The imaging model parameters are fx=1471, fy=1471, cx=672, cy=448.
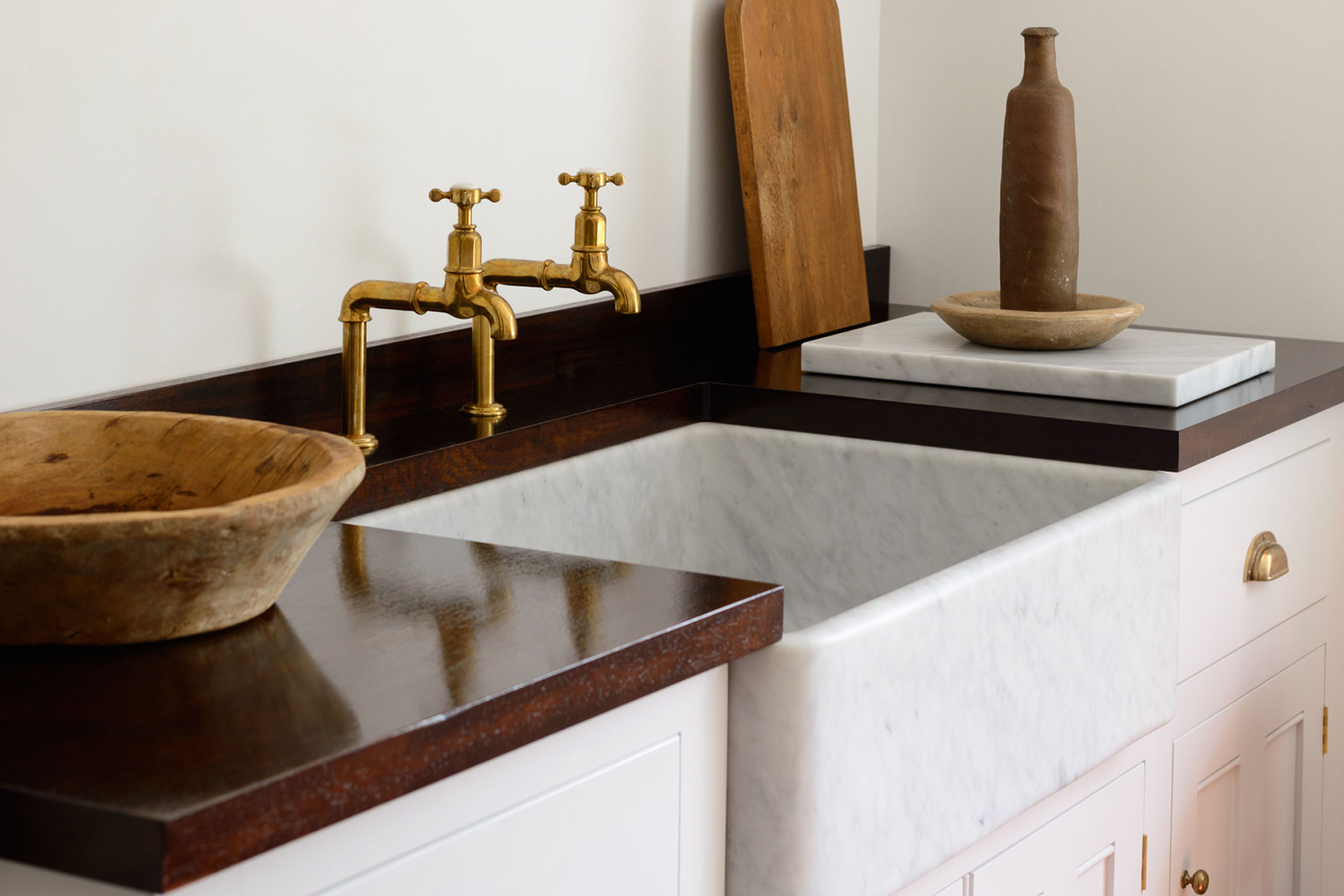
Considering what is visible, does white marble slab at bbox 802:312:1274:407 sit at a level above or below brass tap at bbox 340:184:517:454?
below

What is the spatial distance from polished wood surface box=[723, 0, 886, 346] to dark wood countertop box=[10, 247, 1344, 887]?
271 mm

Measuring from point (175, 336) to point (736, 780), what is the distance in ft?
2.00

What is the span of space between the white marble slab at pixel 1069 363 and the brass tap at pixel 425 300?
19.4 inches

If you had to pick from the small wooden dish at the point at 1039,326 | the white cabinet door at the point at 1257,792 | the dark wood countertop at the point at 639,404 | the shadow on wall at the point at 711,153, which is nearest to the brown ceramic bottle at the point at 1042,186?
the small wooden dish at the point at 1039,326

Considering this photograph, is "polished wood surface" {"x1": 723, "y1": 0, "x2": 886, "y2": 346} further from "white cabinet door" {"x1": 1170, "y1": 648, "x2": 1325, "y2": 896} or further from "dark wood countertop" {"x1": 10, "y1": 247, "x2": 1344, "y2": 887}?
"white cabinet door" {"x1": 1170, "y1": 648, "x2": 1325, "y2": 896}

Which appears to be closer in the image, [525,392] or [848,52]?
[525,392]

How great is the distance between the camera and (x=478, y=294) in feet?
3.98

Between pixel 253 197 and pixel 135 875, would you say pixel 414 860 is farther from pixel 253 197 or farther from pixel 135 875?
pixel 253 197

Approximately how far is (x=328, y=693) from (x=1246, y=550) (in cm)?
110

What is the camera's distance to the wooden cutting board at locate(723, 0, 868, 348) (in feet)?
5.66

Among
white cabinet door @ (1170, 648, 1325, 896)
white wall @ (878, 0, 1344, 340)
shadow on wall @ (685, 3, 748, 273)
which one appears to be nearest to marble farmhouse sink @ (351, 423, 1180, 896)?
white cabinet door @ (1170, 648, 1325, 896)

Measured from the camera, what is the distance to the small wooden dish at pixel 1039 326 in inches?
60.2

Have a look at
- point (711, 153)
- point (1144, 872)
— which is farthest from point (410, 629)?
point (711, 153)

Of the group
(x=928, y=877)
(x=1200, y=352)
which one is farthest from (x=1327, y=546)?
(x=928, y=877)
